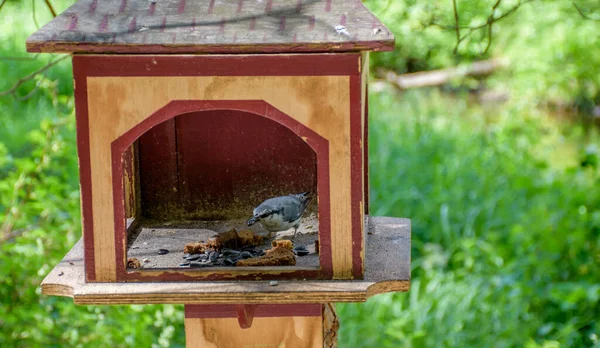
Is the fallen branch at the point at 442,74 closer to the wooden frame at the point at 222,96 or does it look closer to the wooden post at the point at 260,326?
the wooden post at the point at 260,326

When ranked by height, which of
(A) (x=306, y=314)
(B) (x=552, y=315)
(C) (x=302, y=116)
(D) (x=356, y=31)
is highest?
(D) (x=356, y=31)

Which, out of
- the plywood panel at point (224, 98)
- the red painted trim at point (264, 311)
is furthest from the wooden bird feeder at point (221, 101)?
the red painted trim at point (264, 311)

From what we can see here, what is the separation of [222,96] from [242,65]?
0.08 m

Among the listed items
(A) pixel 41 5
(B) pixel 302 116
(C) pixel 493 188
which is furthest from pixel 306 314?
(A) pixel 41 5

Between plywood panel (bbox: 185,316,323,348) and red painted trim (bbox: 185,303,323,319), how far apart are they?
11 millimetres

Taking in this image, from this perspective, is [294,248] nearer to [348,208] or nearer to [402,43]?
[348,208]

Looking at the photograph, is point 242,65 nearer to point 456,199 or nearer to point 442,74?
point 456,199

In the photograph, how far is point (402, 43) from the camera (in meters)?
9.31

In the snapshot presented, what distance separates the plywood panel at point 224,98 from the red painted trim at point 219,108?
1 cm

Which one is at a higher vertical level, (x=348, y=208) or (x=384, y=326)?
(x=348, y=208)

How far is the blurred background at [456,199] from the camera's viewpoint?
386 centimetres

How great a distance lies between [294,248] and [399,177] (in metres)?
3.78

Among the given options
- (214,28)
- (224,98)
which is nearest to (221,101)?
(224,98)

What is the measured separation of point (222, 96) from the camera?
1.90m
